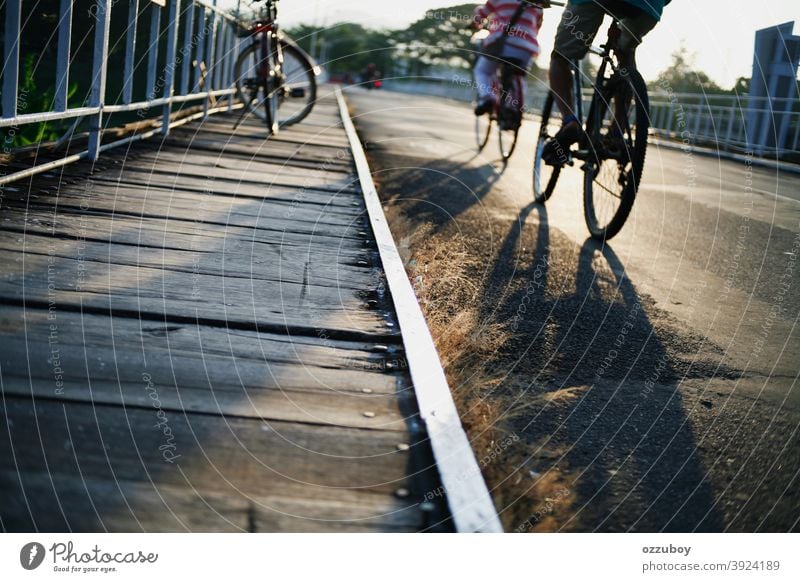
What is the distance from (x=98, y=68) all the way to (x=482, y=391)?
139 inches

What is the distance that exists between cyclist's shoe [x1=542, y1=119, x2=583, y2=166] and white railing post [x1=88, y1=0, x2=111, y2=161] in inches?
92.5

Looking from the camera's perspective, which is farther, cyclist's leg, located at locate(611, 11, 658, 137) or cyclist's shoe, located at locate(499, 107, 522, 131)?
cyclist's shoe, located at locate(499, 107, 522, 131)

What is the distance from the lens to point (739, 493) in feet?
5.48

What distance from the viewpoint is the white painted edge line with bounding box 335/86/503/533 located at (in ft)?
4.53

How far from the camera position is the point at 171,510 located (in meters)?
1.26

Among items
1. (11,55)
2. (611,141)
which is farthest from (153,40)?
(611,141)

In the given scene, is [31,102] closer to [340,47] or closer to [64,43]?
[64,43]

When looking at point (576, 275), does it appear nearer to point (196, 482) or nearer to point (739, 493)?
point (739, 493)

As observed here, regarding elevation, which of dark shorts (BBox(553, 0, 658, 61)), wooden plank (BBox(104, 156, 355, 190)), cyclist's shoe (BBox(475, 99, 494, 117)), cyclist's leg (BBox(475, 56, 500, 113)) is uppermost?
dark shorts (BBox(553, 0, 658, 61))

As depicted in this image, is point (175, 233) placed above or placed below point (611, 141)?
below

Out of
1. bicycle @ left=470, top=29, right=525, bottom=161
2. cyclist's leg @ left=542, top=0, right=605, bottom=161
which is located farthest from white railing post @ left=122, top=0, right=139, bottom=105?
bicycle @ left=470, top=29, right=525, bottom=161

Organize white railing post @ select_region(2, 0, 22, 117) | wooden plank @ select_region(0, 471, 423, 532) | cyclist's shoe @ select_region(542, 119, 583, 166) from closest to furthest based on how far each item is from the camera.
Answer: wooden plank @ select_region(0, 471, 423, 532)
white railing post @ select_region(2, 0, 22, 117)
cyclist's shoe @ select_region(542, 119, 583, 166)

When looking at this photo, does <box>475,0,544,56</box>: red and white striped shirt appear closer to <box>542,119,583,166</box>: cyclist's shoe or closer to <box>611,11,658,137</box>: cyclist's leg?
<box>542,119,583,166</box>: cyclist's shoe

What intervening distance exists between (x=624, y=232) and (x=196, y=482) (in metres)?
3.64
